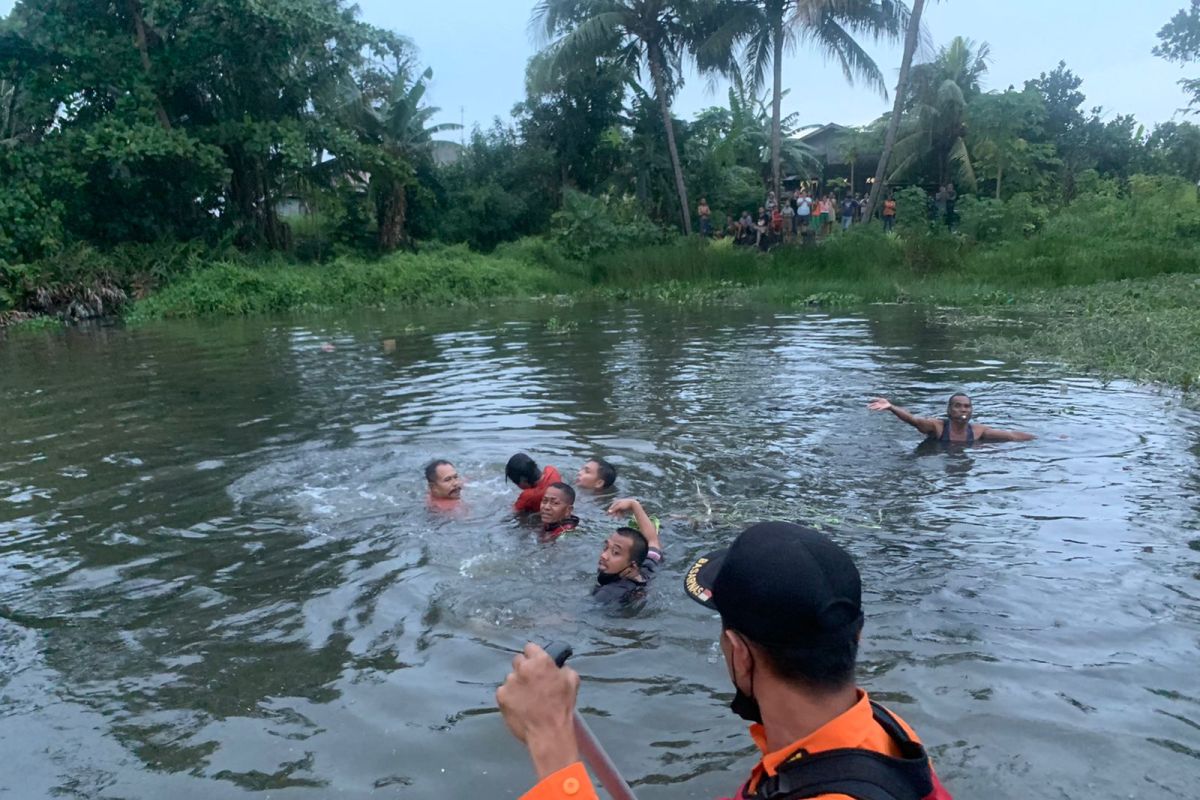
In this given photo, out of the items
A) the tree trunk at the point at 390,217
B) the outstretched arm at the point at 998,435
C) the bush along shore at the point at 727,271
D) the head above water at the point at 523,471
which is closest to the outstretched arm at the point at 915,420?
the outstretched arm at the point at 998,435

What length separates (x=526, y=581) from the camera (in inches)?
283

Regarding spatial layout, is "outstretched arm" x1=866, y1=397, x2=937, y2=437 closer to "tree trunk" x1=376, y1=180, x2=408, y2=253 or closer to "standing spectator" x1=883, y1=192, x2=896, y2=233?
"standing spectator" x1=883, y1=192, x2=896, y2=233

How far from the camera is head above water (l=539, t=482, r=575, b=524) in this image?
8.08 m

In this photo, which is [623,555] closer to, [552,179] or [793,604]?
[793,604]

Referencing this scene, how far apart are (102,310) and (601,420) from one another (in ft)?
77.0

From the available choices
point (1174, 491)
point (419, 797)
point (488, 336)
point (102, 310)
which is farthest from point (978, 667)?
point (102, 310)

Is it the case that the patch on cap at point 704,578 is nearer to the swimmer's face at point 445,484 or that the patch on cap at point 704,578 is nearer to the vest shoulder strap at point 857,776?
the vest shoulder strap at point 857,776

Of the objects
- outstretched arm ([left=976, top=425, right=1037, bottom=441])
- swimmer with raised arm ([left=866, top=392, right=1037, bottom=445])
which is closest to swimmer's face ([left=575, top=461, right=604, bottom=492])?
swimmer with raised arm ([left=866, top=392, right=1037, bottom=445])

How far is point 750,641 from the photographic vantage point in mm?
2291

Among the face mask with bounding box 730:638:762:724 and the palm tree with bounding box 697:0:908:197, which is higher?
the palm tree with bounding box 697:0:908:197

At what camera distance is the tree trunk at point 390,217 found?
39.2 meters

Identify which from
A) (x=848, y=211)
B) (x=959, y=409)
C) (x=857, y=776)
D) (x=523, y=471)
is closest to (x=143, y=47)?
(x=848, y=211)

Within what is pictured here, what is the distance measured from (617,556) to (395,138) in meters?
34.7

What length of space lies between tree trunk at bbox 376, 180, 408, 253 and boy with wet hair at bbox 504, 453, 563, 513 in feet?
105
